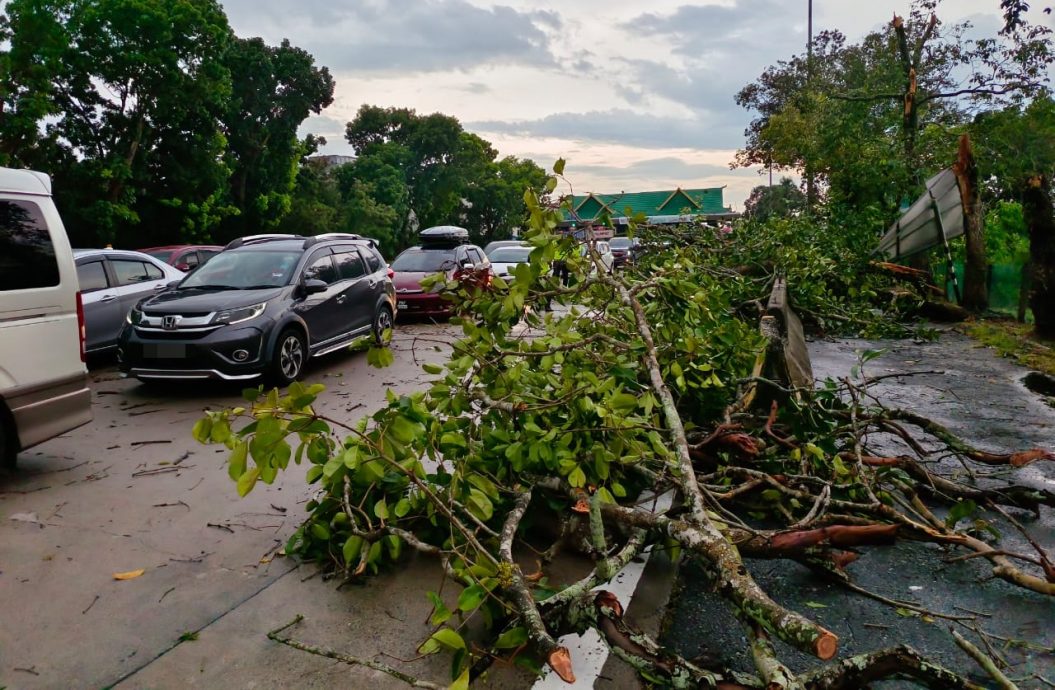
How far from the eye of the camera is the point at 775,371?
5.27 m

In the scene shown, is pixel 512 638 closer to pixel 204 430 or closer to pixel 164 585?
pixel 204 430

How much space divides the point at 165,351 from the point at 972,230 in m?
14.1

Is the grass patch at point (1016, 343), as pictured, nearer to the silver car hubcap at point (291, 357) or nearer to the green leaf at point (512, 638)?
the green leaf at point (512, 638)

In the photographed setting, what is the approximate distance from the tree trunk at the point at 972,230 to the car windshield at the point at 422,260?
10.3 meters

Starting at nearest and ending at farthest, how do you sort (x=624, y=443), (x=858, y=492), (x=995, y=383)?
(x=624, y=443)
(x=858, y=492)
(x=995, y=383)

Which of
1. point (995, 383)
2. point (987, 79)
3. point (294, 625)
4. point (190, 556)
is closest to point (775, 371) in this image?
point (294, 625)

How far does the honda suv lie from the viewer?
26.2 ft

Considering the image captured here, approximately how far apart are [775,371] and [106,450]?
554cm

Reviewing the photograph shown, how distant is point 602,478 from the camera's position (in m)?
3.57

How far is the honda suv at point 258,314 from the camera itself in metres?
8.00

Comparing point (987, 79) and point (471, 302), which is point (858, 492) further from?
point (987, 79)

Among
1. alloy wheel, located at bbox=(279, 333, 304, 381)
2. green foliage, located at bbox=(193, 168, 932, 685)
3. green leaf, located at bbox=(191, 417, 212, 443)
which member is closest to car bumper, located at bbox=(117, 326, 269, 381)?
alloy wheel, located at bbox=(279, 333, 304, 381)

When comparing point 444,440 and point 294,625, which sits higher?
point 444,440

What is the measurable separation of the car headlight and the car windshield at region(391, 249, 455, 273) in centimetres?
796
